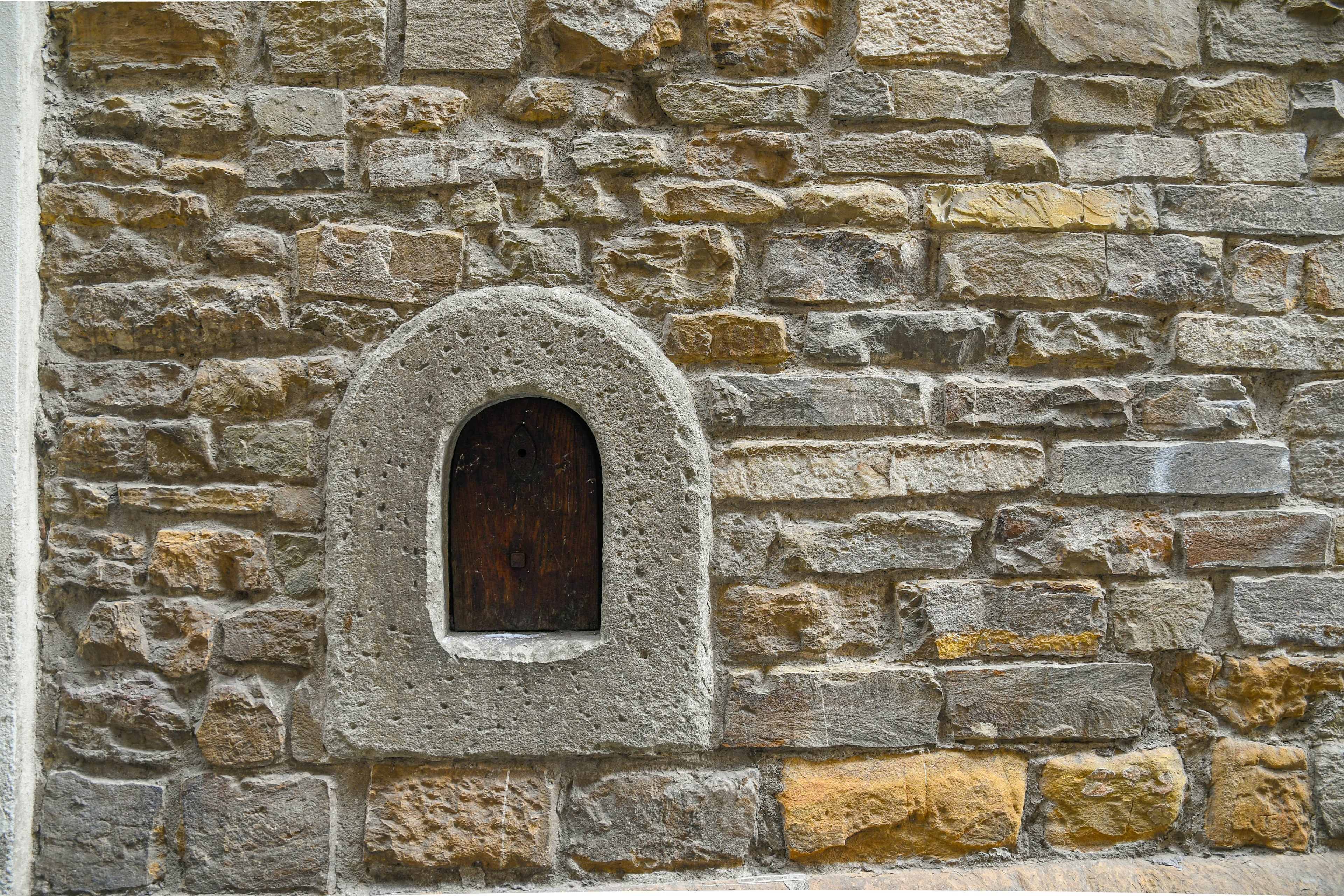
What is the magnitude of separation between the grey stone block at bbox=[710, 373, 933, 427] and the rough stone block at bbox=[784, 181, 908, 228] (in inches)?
14.6

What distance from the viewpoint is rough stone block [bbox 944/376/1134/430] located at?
1771 millimetres

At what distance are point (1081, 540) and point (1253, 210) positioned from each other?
902mm

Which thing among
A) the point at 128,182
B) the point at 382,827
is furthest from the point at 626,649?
the point at 128,182

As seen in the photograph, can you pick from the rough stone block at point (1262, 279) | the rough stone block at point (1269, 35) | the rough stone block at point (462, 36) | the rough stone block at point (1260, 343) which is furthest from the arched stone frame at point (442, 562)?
the rough stone block at point (1269, 35)

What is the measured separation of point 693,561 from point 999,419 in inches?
30.6

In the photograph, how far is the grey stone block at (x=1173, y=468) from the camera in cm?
177

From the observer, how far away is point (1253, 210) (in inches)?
72.4

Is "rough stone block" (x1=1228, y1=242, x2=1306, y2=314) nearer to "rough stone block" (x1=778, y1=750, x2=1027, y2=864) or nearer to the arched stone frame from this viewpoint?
"rough stone block" (x1=778, y1=750, x2=1027, y2=864)

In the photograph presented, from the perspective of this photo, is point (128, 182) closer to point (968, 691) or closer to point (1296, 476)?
point (968, 691)

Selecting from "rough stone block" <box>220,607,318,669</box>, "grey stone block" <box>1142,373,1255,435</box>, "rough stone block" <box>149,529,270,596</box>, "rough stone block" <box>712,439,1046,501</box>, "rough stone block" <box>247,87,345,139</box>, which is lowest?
"rough stone block" <box>220,607,318,669</box>

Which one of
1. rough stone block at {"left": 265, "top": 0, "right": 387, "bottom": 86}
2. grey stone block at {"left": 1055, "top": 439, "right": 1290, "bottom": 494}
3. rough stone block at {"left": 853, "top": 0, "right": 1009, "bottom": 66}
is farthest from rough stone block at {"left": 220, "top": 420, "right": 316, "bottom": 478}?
grey stone block at {"left": 1055, "top": 439, "right": 1290, "bottom": 494}

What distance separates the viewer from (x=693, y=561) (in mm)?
1691

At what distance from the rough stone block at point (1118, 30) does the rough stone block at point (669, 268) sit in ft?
3.02

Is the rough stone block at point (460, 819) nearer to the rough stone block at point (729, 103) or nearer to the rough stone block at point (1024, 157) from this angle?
the rough stone block at point (729, 103)
